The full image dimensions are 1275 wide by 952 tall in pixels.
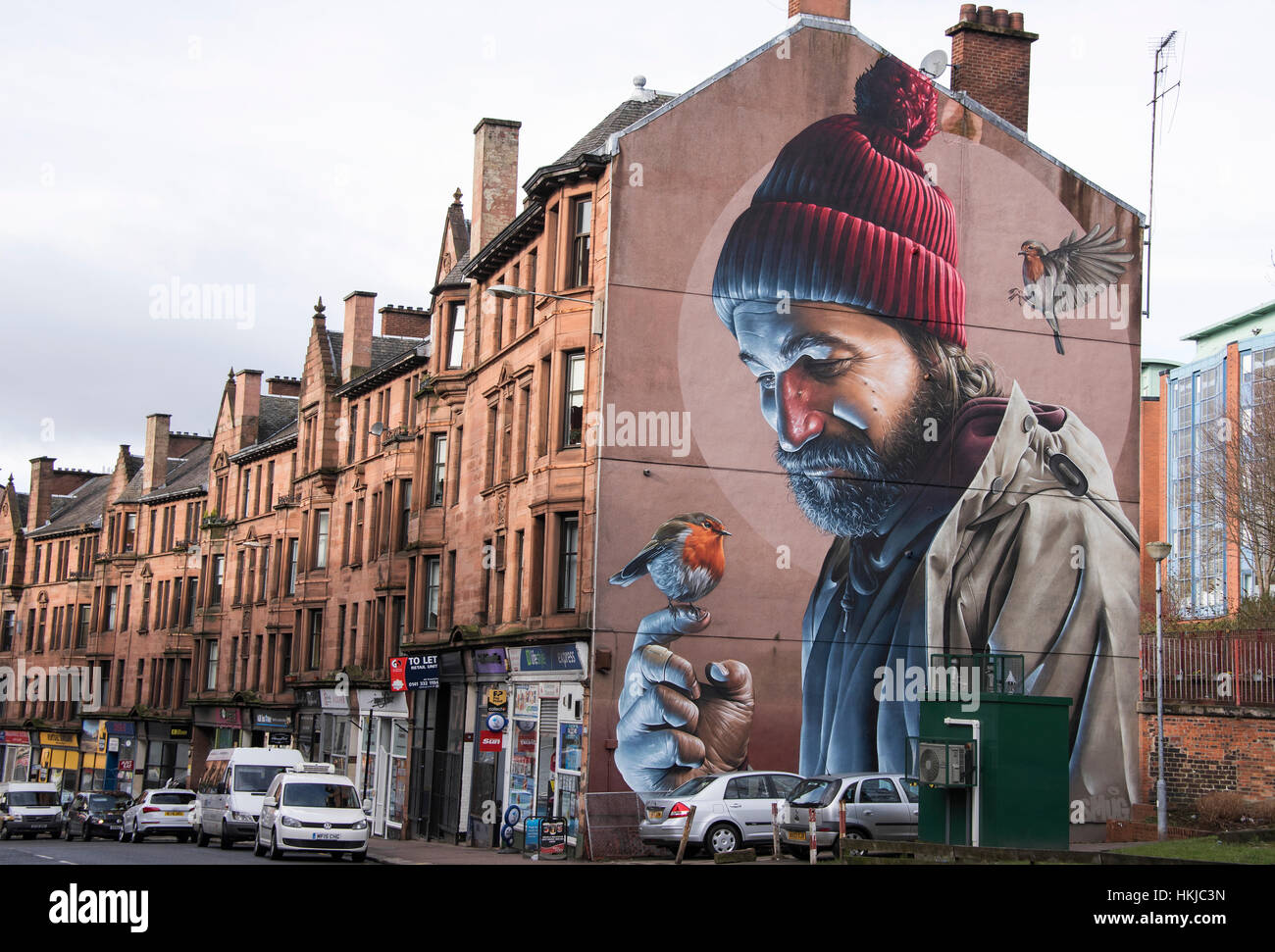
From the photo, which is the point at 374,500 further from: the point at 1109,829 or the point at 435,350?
the point at 1109,829

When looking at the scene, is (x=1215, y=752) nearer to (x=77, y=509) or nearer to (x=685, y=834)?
(x=685, y=834)

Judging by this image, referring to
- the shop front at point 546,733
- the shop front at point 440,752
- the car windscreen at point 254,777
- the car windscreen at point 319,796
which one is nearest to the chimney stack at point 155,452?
the shop front at point 440,752

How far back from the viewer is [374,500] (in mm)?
49656

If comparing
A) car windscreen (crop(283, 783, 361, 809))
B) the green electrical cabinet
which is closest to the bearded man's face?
the green electrical cabinet

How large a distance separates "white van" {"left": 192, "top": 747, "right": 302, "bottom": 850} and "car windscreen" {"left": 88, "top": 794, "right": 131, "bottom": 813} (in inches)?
342

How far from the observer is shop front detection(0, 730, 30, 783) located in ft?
277

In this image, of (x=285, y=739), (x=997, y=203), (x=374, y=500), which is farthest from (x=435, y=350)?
(x=285, y=739)

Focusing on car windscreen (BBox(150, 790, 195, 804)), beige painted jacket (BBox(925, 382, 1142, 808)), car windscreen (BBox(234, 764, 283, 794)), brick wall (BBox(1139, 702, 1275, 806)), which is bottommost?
car windscreen (BBox(150, 790, 195, 804))

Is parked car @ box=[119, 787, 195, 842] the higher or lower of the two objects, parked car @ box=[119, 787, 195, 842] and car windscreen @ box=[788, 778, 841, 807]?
the lower

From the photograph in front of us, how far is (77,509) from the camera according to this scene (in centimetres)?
8781

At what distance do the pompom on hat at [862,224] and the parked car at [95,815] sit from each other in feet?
84.6

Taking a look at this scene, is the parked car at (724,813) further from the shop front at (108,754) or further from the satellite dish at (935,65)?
the shop front at (108,754)

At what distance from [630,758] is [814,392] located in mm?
9011

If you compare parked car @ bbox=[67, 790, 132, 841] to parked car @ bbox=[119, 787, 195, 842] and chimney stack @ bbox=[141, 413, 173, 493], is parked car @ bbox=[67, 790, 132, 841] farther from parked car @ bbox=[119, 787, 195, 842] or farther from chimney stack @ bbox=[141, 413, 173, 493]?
chimney stack @ bbox=[141, 413, 173, 493]
